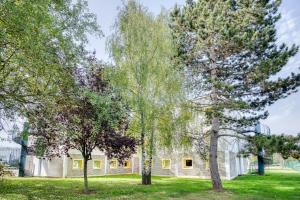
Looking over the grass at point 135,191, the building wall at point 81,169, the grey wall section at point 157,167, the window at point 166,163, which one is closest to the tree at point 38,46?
the grass at point 135,191

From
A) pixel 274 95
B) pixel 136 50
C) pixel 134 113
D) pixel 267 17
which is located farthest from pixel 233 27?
pixel 134 113

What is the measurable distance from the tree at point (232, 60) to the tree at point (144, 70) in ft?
4.19

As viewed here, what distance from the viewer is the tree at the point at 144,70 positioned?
16.4 meters

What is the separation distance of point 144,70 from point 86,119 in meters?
5.63

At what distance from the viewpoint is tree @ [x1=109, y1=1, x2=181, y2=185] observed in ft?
53.8

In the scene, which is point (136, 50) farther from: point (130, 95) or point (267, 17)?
point (267, 17)

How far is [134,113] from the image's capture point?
55.7 feet

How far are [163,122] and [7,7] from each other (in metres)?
10.8

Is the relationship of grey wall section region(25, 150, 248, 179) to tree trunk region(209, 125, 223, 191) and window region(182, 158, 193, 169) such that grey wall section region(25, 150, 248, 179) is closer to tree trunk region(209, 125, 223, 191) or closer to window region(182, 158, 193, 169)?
window region(182, 158, 193, 169)

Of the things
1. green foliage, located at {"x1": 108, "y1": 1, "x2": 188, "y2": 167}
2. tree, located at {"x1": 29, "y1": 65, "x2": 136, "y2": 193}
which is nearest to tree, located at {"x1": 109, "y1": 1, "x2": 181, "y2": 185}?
green foliage, located at {"x1": 108, "y1": 1, "x2": 188, "y2": 167}

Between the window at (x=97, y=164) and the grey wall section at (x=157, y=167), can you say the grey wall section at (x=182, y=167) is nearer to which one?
Result: the grey wall section at (x=157, y=167)

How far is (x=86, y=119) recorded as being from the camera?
1344 cm

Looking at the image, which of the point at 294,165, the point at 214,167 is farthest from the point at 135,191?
the point at 294,165

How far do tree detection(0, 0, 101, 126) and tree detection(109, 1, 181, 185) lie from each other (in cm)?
469
